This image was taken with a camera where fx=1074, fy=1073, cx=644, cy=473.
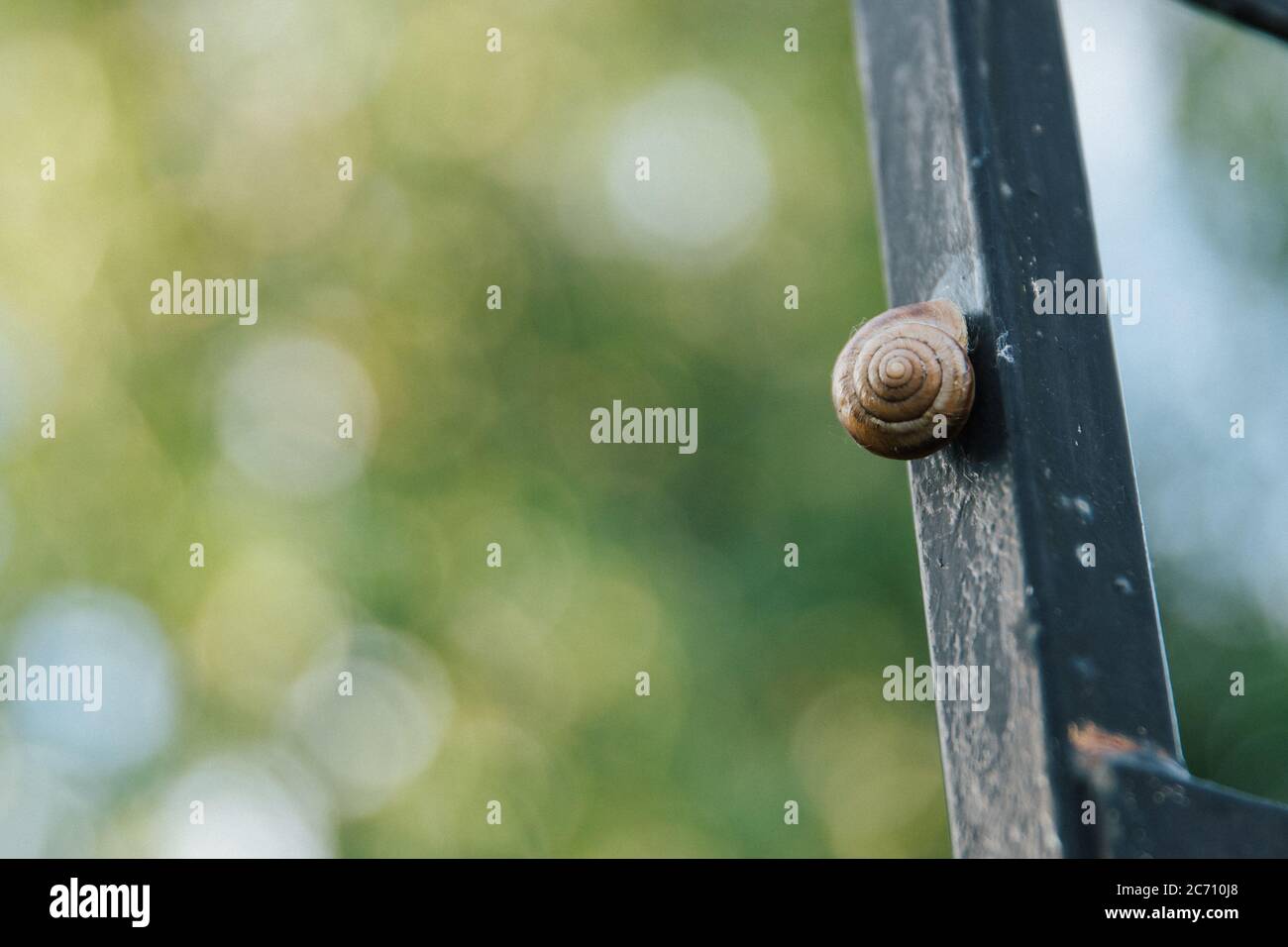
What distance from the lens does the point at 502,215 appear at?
15.4 ft

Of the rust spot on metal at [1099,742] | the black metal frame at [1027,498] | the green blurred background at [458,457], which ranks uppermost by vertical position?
the green blurred background at [458,457]

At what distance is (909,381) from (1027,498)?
9 centimetres

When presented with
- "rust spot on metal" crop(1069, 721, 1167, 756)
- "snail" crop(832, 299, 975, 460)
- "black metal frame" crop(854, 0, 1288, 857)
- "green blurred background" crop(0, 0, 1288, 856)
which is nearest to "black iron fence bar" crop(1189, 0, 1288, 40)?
"black metal frame" crop(854, 0, 1288, 857)

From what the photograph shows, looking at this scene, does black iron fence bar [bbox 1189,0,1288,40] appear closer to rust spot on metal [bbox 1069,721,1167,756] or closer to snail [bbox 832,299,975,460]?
snail [bbox 832,299,975,460]

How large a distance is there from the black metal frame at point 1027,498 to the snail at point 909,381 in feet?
0.04

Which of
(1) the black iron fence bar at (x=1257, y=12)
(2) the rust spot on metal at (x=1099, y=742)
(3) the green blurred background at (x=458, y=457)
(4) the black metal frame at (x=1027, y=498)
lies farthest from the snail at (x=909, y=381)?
(3) the green blurred background at (x=458, y=457)

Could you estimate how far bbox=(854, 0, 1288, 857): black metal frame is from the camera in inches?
19.1

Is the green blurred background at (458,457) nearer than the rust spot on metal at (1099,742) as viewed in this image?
No

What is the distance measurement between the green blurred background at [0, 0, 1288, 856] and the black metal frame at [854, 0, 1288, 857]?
366 cm

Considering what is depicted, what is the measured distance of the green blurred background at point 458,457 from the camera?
430cm

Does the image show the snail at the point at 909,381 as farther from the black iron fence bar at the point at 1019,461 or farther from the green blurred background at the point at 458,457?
the green blurred background at the point at 458,457

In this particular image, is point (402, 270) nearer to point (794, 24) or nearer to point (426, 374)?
point (426, 374)
